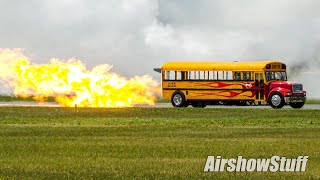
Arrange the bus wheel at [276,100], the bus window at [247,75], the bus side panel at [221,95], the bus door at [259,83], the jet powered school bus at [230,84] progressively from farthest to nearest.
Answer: the bus side panel at [221,95]
the bus window at [247,75]
the bus door at [259,83]
the jet powered school bus at [230,84]
the bus wheel at [276,100]

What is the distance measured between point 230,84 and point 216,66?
5.97 ft

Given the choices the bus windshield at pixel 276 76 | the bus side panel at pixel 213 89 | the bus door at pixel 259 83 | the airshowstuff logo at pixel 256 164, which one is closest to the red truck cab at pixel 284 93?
the bus windshield at pixel 276 76

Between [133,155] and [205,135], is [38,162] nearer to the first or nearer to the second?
[133,155]

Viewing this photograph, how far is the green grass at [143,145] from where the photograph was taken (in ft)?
61.6

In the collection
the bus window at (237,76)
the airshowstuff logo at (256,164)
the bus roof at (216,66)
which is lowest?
the airshowstuff logo at (256,164)

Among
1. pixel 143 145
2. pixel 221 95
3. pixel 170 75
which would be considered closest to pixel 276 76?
pixel 221 95

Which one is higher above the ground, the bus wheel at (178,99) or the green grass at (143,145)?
the bus wheel at (178,99)

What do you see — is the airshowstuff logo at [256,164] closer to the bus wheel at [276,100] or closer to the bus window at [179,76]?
the bus wheel at [276,100]

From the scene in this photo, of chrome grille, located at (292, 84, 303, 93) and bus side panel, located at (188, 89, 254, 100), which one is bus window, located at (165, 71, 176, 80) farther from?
chrome grille, located at (292, 84, 303, 93)

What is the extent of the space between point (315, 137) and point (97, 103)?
3499cm

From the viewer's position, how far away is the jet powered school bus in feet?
183

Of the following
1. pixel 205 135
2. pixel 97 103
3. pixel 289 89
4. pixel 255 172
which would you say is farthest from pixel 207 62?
pixel 255 172

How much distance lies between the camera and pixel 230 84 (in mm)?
56438

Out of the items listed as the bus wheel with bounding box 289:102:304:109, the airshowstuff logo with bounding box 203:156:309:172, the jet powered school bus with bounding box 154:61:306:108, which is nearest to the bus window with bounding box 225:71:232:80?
the jet powered school bus with bounding box 154:61:306:108
